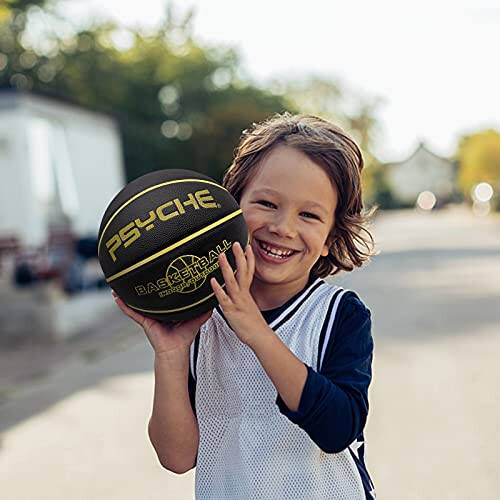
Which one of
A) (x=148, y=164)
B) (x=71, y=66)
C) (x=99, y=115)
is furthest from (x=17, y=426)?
(x=71, y=66)

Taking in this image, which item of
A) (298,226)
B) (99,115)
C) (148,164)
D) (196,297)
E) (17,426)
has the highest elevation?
(298,226)

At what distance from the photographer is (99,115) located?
68.8 feet

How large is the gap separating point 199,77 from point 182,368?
36570 millimetres

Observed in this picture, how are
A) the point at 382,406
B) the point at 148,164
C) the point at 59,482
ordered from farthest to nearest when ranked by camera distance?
the point at 148,164, the point at 382,406, the point at 59,482

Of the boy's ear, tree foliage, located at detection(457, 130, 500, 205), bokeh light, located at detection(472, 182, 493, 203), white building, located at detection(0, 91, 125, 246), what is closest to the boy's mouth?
the boy's ear

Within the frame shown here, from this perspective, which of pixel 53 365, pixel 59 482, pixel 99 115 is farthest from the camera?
pixel 99 115

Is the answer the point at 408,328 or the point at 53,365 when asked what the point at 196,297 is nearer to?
the point at 53,365

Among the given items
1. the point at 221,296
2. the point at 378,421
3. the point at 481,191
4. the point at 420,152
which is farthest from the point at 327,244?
the point at 420,152

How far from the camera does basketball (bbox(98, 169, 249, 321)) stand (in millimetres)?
2354

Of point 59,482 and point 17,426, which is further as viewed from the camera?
point 17,426

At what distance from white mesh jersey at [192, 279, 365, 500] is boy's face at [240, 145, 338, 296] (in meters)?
0.11

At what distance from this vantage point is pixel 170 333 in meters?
2.40

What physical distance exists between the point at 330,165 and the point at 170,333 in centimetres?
60

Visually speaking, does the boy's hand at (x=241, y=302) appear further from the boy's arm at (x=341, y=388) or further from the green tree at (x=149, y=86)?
the green tree at (x=149, y=86)
